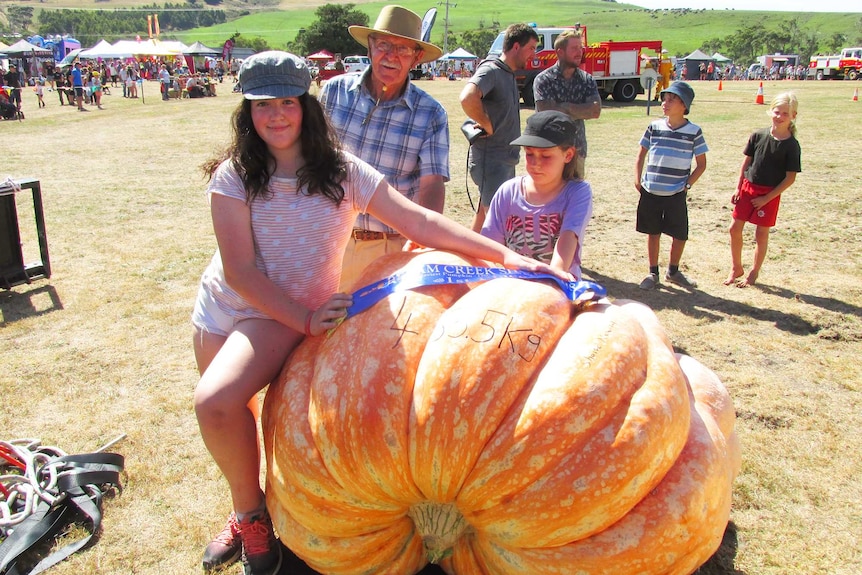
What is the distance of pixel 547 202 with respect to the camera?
3.53 m

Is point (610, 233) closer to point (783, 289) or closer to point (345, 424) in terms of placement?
point (783, 289)

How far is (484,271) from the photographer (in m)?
2.55

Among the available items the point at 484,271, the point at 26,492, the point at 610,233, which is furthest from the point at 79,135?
the point at 484,271

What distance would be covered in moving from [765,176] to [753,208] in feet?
1.05

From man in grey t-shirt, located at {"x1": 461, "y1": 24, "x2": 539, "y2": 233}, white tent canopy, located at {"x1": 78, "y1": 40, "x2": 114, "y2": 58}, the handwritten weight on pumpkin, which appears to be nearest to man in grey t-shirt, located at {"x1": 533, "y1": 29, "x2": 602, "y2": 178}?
man in grey t-shirt, located at {"x1": 461, "y1": 24, "x2": 539, "y2": 233}

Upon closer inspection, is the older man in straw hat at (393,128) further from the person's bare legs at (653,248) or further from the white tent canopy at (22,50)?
the white tent canopy at (22,50)

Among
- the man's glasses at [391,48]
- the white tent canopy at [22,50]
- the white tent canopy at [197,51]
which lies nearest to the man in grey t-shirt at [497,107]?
the man's glasses at [391,48]

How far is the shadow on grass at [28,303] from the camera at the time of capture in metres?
5.77

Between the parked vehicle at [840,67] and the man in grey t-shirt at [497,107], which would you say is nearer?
the man in grey t-shirt at [497,107]

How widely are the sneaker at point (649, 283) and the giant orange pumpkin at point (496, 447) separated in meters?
4.14

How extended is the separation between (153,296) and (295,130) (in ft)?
14.2

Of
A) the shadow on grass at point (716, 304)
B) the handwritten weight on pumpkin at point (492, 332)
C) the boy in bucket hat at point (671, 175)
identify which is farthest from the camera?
the boy in bucket hat at point (671, 175)

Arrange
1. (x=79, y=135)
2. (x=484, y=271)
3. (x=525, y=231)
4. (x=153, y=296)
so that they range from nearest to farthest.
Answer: (x=484, y=271), (x=525, y=231), (x=153, y=296), (x=79, y=135)

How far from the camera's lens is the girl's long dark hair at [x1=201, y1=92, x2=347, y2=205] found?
2520 mm
